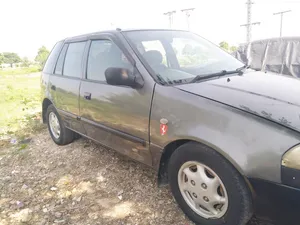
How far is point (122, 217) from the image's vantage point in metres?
2.53

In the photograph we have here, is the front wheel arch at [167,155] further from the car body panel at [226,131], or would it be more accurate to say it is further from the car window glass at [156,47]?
the car window glass at [156,47]

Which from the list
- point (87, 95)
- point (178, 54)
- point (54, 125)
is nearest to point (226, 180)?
point (178, 54)

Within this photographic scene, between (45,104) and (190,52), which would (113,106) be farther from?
(45,104)

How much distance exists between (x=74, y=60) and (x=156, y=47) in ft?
4.29

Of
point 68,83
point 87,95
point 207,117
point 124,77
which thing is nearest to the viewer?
A: point 207,117

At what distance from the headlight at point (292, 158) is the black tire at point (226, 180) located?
34 centimetres

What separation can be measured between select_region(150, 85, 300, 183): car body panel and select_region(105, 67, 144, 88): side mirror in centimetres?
21

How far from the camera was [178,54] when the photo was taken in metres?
3.01

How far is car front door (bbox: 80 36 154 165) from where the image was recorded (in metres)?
2.49

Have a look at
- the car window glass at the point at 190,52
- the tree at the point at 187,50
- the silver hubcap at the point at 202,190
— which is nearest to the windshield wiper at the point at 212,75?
the car window glass at the point at 190,52

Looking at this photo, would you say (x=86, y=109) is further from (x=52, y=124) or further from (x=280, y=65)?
(x=280, y=65)

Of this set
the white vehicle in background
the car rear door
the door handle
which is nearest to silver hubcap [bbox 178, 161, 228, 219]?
the door handle

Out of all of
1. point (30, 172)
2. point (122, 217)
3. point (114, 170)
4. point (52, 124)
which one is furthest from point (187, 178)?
point (52, 124)

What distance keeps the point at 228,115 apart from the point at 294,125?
41 centimetres
